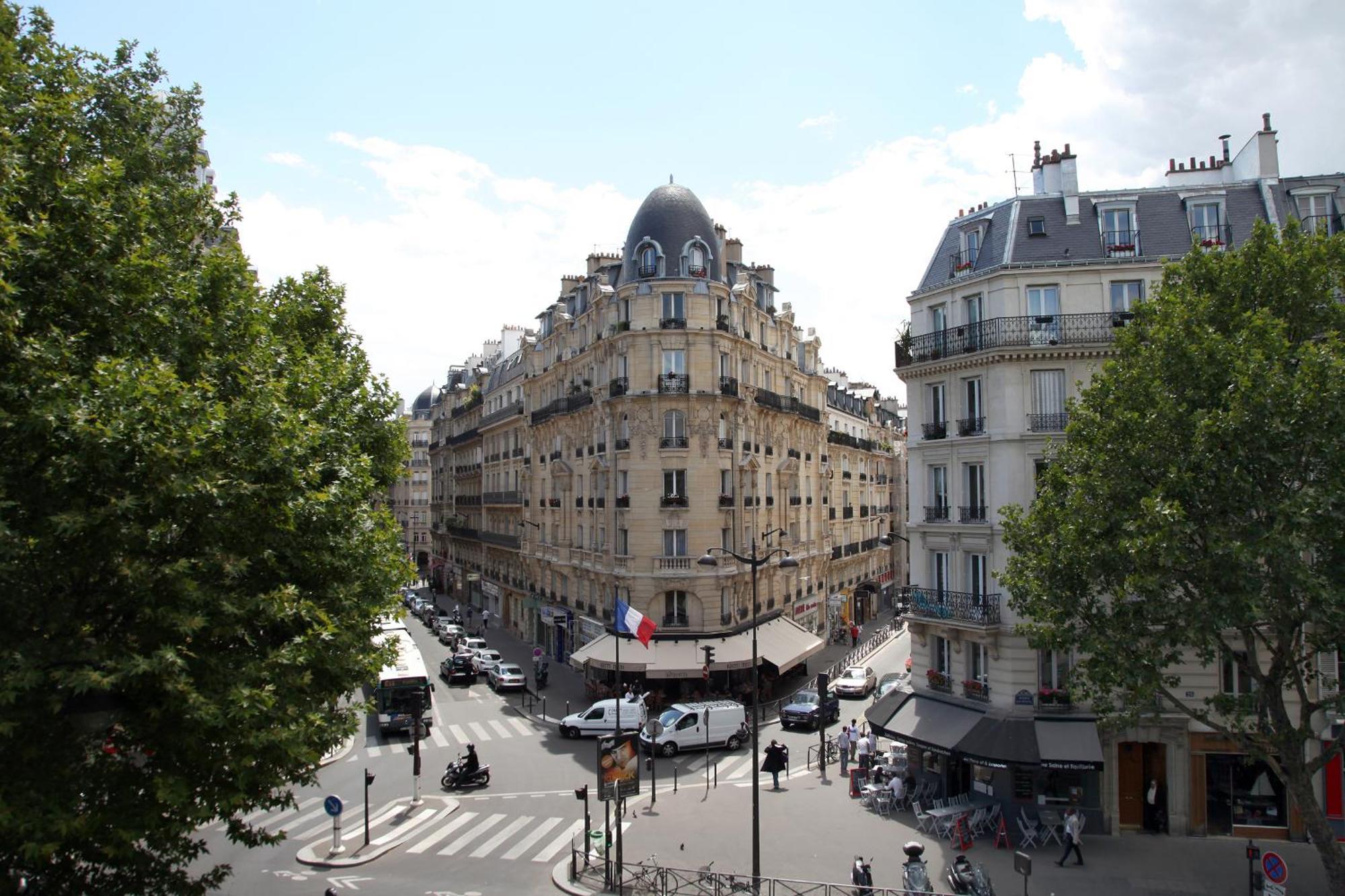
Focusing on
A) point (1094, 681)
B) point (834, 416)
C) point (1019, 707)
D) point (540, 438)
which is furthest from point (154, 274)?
point (834, 416)

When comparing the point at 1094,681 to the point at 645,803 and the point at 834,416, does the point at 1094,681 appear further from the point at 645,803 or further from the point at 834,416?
the point at 834,416

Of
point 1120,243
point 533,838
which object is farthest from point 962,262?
point 533,838

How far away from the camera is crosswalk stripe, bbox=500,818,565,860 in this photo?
2006cm

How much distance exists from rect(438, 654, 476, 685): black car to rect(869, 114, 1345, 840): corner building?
22.4 metres

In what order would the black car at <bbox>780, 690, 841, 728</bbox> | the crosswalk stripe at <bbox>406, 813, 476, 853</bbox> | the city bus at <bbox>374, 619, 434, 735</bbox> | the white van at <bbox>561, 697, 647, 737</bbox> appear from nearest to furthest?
the crosswalk stripe at <bbox>406, 813, 476, 853</bbox> < the white van at <bbox>561, 697, 647, 737</bbox> < the city bus at <bbox>374, 619, 434, 735</bbox> < the black car at <bbox>780, 690, 841, 728</bbox>

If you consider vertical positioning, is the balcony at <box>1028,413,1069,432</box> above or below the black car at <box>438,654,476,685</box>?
above

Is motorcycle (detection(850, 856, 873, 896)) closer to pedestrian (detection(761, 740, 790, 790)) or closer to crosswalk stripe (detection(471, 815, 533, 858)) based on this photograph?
pedestrian (detection(761, 740, 790, 790))

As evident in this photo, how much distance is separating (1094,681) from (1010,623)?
16.3 feet

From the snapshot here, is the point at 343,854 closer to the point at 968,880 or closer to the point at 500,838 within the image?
the point at 500,838

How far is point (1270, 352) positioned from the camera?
15.6 m

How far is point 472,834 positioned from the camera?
21469 mm

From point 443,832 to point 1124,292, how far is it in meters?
22.2

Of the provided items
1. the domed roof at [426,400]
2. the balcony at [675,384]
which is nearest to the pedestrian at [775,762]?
the balcony at [675,384]

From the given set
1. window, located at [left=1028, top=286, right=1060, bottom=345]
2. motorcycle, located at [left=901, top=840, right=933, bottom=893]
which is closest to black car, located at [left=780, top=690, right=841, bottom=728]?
motorcycle, located at [left=901, top=840, right=933, bottom=893]
